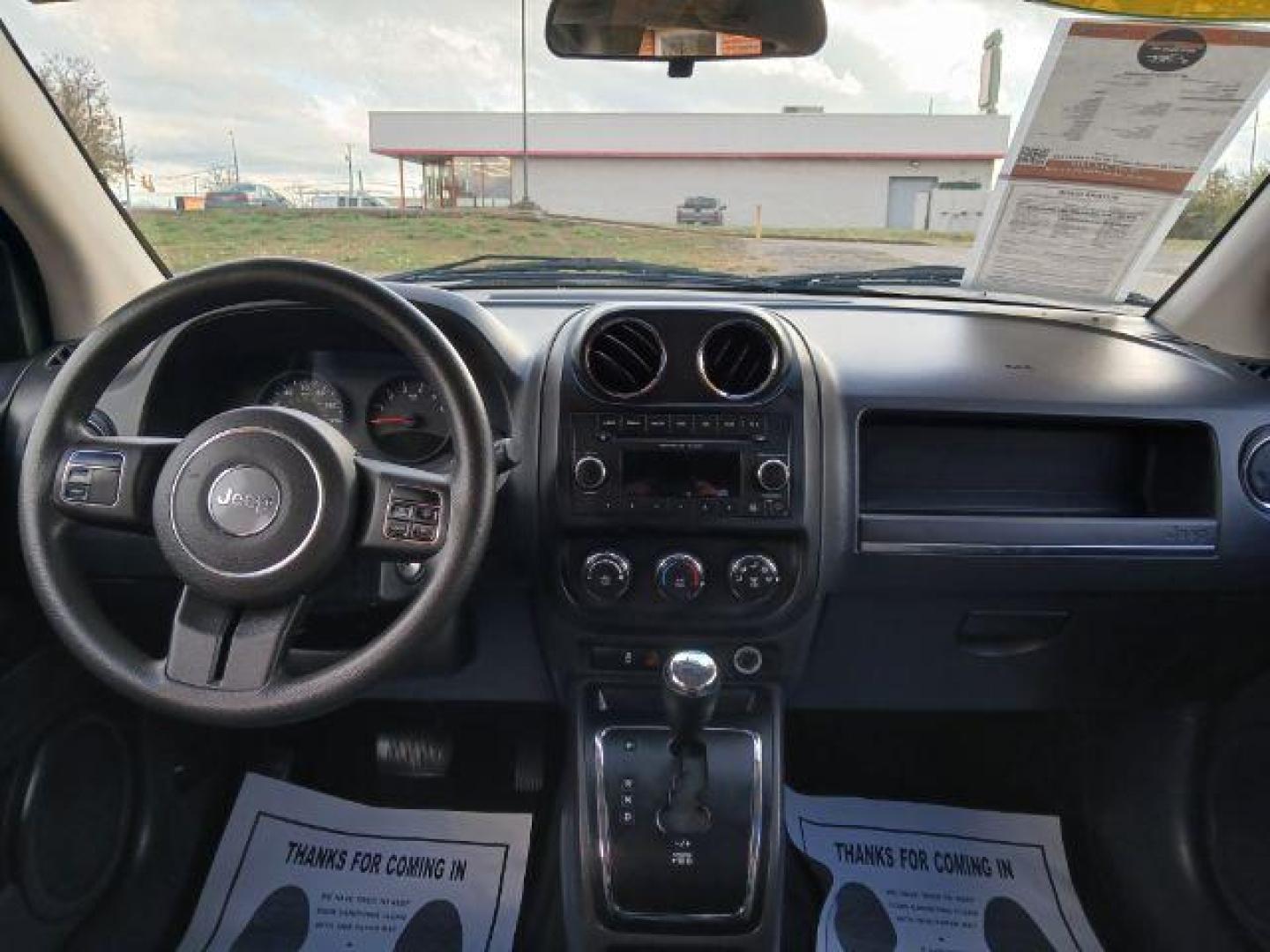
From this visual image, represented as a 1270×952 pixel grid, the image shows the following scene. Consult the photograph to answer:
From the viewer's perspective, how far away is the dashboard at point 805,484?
203 cm

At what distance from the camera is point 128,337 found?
1.62m

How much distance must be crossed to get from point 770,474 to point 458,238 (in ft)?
3.15

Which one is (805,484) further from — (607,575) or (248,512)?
(248,512)

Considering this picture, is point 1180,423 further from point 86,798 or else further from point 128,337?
point 86,798

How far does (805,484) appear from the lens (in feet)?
6.67

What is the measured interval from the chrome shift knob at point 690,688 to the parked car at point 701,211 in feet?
3.41

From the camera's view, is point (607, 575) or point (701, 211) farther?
point (701, 211)

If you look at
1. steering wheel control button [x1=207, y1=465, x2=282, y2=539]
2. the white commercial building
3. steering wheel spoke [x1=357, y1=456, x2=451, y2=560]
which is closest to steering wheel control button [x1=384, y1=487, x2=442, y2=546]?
steering wheel spoke [x1=357, y1=456, x2=451, y2=560]

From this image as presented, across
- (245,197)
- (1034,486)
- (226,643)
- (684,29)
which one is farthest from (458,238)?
(1034,486)

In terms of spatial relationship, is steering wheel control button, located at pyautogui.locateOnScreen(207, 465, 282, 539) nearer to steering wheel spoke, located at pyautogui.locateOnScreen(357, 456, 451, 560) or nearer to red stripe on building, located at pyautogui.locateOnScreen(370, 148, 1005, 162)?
steering wheel spoke, located at pyautogui.locateOnScreen(357, 456, 451, 560)

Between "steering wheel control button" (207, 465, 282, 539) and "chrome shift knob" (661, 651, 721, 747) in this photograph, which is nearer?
"steering wheel control button" (207, 465, 282, 539)

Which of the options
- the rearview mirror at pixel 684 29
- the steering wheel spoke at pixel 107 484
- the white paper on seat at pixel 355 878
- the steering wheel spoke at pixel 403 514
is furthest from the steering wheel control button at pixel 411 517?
the white paper on seat at pixel 355 878

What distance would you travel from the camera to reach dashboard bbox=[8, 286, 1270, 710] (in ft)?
6.66

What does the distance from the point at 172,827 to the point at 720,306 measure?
5.62 feet
